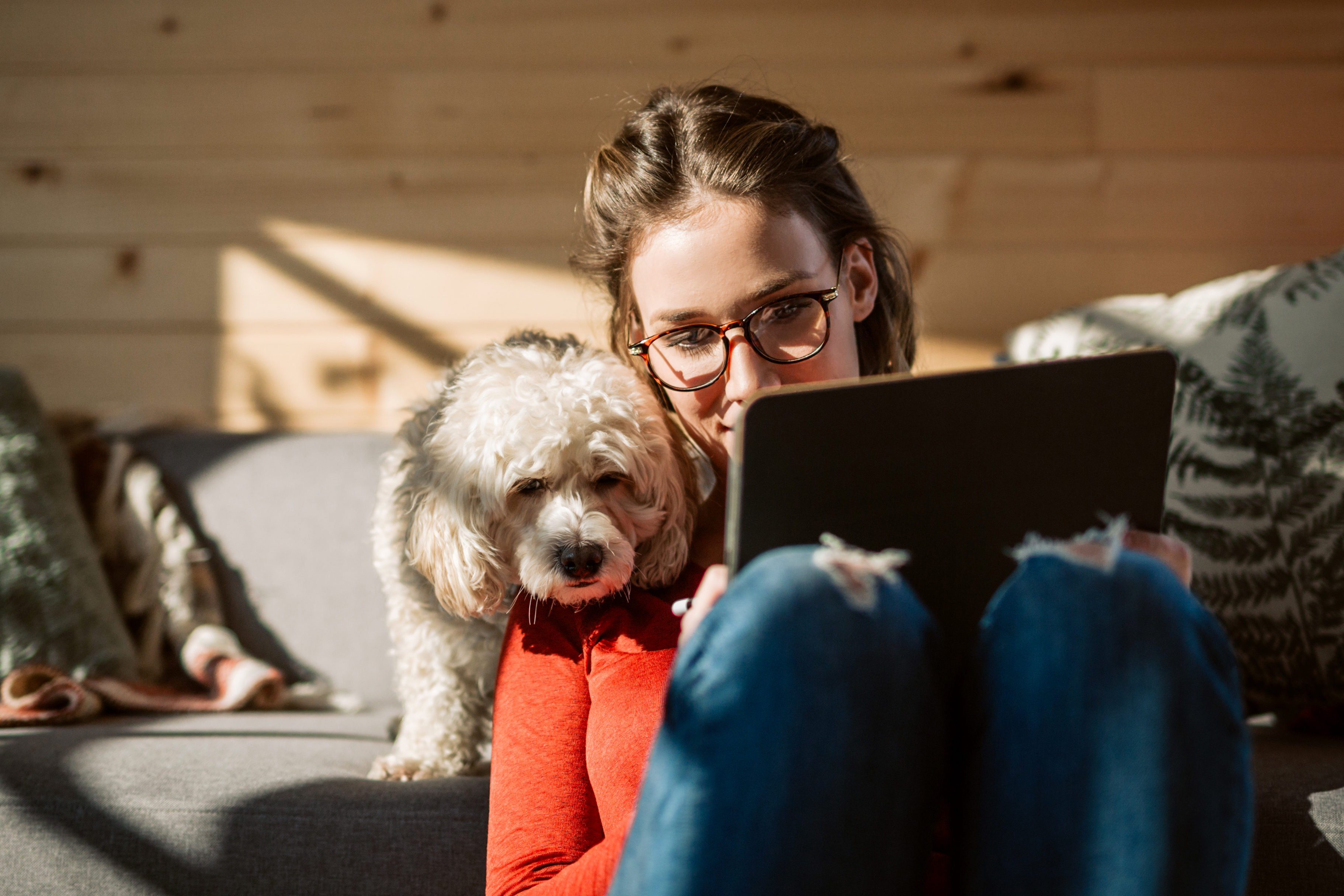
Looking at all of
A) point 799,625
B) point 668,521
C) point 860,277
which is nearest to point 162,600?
point 668,521

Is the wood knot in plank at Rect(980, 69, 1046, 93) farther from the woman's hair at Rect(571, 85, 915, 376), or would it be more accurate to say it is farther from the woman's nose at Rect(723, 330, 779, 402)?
the woman's nose at Rect(723, 330, 779, 402)

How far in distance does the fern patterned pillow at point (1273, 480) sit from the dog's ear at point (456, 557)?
0.97m

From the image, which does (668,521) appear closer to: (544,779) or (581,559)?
(581,559)

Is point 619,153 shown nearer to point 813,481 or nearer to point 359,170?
point 813,481

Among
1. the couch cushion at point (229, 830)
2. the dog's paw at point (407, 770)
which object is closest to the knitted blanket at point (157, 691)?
the couch cushion at point (229, 830)

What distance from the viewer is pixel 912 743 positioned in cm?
64

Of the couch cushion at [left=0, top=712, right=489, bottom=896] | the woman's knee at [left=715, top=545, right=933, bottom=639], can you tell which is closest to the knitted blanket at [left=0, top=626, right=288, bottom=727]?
the couch cushion at [left=0, top=712, right=489, bottom=896]

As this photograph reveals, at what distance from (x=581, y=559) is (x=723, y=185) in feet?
1.54

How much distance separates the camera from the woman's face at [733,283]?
103 cm

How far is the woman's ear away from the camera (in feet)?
3.79

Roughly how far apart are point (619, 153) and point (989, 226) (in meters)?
1.07

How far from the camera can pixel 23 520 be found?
1503 mm

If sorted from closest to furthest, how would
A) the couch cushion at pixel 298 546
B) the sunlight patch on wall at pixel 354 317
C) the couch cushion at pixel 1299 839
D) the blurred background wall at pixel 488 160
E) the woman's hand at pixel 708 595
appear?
the woman's hand at pixel 708 595
the couch cushion at pixel 1299 839
the couch cushion at pixel 298 546
the blurred background wall at pixel 488 160
the sunlight patch on wall at pixel 354 317

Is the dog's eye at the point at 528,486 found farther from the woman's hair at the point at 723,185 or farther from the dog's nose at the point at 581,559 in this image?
the woman's hair at the point at 723,185
